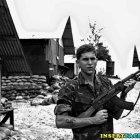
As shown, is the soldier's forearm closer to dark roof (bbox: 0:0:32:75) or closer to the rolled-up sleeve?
the rolled-up sleeve

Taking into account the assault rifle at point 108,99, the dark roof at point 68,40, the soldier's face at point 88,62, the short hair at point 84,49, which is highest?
the dark roof at point 68,40

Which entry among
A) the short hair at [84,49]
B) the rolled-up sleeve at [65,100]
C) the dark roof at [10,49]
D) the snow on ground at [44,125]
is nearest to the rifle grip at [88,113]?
the rolled-up sleeve at [65,100]

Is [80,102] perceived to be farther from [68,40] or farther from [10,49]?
[68,40]

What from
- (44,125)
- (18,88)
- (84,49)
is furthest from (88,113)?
(18,88)

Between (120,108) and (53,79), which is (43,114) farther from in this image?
(120,108)

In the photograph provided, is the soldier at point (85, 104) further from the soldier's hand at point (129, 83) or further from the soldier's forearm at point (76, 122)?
the soldier's hand at point (129, 83)

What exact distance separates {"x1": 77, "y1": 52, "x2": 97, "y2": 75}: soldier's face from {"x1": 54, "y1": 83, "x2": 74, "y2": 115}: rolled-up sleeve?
0.61ft

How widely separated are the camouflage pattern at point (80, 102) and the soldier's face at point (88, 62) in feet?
0.32

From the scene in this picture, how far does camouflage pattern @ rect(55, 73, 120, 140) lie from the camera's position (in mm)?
2604

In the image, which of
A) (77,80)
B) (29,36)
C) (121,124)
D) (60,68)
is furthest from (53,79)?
(77,80)

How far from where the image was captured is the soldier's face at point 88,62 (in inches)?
106

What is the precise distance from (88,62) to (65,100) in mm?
389

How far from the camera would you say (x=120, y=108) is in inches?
108

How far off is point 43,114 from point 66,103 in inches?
430
